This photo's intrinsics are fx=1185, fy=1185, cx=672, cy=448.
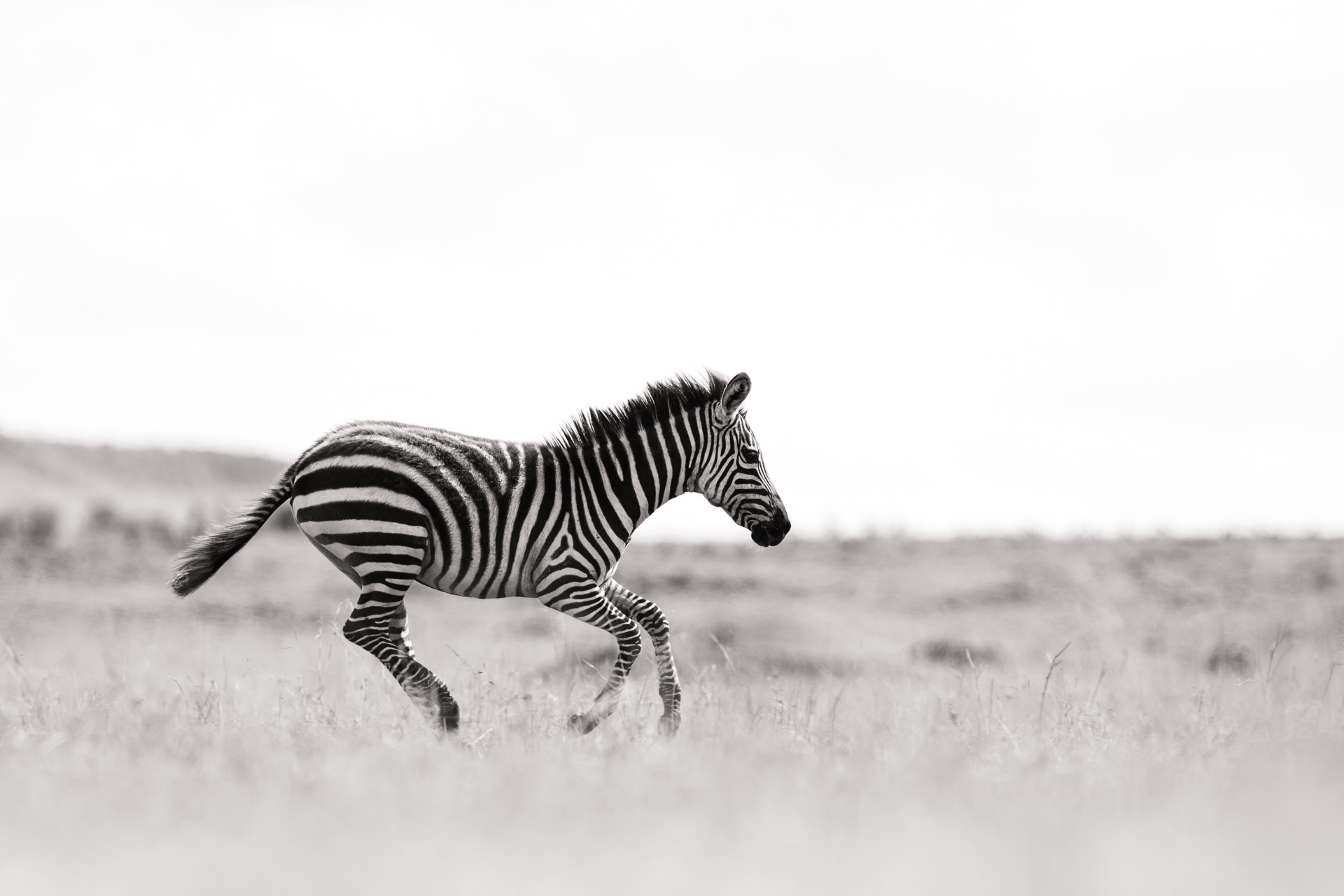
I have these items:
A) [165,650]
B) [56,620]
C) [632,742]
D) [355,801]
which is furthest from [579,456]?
[56,620]

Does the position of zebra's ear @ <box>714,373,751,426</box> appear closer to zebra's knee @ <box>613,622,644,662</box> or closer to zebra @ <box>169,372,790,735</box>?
zebra @ <box>169,372,790,735</box>

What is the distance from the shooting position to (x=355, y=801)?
4.46 meters

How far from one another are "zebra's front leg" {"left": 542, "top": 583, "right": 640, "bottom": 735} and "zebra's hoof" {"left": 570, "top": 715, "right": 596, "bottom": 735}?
0.08 metres

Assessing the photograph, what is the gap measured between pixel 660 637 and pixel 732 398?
5.23 feet

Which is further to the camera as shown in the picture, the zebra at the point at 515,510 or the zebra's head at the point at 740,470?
the zebra's head at the point at 740,470

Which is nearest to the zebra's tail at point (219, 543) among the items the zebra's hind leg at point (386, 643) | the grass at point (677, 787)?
the grass at point (677, 787)

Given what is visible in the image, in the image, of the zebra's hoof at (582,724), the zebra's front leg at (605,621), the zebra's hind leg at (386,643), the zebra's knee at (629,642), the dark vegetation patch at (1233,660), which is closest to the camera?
the zebra's hoof at (582,724)

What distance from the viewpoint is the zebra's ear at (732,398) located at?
24.9ft

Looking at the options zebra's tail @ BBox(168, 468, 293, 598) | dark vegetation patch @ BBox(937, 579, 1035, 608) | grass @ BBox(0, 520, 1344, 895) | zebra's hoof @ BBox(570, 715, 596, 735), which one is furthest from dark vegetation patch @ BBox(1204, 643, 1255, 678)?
zebra's tail @ BBox(168, 468, 293, 598)

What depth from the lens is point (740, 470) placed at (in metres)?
7.68

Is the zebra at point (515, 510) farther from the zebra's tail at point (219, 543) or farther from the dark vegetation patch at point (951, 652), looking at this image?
the dark vegetation patch at point (951, 652)

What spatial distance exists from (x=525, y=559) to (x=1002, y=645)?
11.1 meters

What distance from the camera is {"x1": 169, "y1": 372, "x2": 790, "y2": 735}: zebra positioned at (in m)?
6.83

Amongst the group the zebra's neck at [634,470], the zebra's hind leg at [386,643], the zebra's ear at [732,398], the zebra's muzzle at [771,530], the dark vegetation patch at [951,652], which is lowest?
the dark vegetation patch at [951,652]
